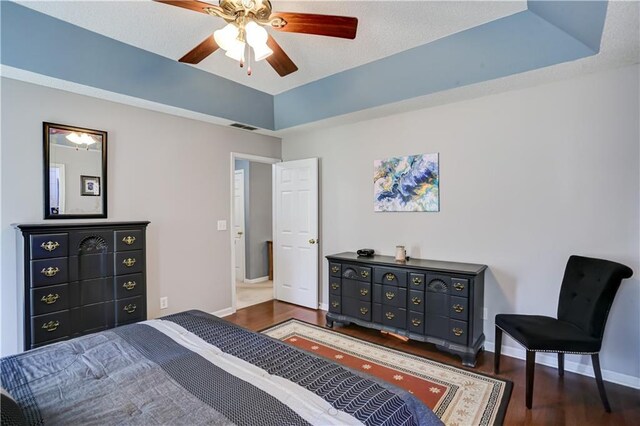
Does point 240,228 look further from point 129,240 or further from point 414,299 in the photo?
point 414,299

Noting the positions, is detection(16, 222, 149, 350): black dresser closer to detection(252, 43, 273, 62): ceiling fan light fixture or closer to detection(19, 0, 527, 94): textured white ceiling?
detection(19, 0, 527, 94): textured white ceiling

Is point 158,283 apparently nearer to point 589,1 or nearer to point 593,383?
point 593,383

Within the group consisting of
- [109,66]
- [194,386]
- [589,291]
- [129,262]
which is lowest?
[194,386]

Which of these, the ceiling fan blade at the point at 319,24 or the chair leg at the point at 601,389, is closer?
the ceiling fan blade at the point at 319,24

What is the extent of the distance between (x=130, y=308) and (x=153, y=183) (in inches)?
50.3

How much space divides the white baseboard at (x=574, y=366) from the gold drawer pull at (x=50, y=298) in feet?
12.4

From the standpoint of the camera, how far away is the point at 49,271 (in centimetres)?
253

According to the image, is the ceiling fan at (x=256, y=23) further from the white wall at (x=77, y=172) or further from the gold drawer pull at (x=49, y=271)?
the gold drawer pull at (x=49, y=271)

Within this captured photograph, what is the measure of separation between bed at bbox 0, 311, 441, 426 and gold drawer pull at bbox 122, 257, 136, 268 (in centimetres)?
139

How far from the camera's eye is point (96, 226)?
278 cm

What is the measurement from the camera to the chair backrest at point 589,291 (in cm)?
218

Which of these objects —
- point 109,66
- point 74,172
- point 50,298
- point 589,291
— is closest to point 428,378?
point 589,291

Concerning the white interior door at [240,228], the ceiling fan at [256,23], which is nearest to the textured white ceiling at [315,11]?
the ceiling fan at [256,23]

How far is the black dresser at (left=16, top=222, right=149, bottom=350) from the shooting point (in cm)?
246
